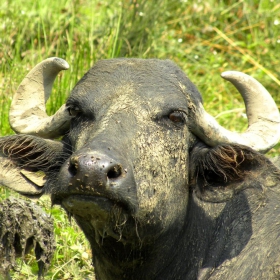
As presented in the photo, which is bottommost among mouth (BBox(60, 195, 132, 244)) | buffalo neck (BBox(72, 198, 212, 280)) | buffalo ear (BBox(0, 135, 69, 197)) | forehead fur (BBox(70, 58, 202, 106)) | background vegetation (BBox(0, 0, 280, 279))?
background vegetation (BBox(0, 0, 280, 279))

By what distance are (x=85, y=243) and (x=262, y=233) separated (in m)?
2.11

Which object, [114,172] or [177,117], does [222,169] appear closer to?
[177,117]

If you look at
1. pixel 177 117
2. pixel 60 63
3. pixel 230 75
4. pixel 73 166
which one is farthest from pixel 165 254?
pixel 60 63

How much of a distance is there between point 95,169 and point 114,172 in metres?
0.14

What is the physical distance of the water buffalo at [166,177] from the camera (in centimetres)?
448

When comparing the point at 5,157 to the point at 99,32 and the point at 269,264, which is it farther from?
the point at 99,32

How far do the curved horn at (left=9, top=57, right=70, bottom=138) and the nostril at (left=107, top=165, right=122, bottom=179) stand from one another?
1.49m

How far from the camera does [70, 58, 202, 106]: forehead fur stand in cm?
474

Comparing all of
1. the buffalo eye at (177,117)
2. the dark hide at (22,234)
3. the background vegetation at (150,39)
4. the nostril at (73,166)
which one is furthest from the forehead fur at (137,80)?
the background vegetation at (150,39)

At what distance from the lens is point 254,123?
5371 millimetres

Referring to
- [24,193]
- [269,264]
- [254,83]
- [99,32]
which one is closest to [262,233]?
[269,264]

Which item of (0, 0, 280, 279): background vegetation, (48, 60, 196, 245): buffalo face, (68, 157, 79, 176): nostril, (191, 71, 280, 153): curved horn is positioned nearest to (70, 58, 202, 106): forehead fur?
(48, 60, 196, 245): buffalo face

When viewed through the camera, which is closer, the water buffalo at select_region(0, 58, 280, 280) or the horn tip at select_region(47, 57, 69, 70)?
the water buffalo at select_region(0, 58, 280, 280)

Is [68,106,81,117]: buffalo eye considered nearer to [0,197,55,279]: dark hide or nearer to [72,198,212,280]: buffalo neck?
[72,198,212,280]: buffalo neck
